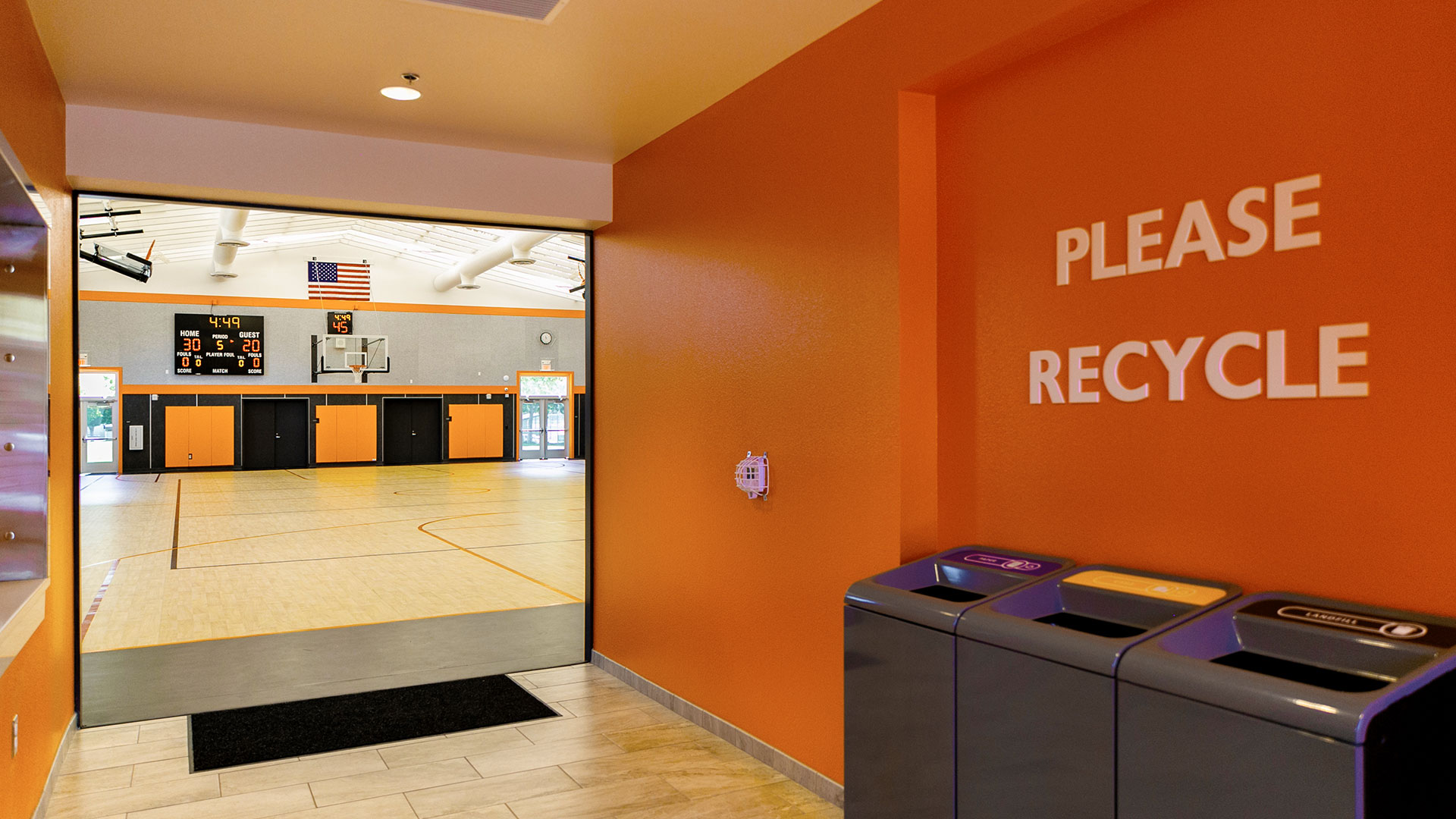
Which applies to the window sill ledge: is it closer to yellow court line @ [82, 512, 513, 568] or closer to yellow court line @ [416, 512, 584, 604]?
yellow court line @ [416, 512, 584, 604]

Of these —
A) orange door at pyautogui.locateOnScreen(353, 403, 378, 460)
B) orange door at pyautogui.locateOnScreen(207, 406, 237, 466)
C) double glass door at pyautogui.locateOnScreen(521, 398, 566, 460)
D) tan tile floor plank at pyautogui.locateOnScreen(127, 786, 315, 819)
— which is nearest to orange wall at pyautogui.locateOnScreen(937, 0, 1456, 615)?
tan tile floor plank at pyautogui.locateOnScreen(127, 786, 315, 819)

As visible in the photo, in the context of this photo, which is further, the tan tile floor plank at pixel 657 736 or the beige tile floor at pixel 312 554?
the beige tile floor at pixel 312 554

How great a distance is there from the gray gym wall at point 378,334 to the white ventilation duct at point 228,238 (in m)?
1.65

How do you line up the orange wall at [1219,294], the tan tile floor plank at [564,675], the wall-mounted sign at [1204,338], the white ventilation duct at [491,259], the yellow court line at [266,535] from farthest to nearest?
the white ventilation duct at [491,259] < the yellow court line at [266,535] < the tan tile floor plank at [564,675] < the wall-mounted sign at [1204,338] < the orange wall at [1219,294]

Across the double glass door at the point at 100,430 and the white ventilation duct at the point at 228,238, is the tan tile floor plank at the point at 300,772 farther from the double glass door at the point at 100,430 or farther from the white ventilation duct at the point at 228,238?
the double glass door at the point at 100,430

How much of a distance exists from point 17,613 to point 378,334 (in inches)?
777

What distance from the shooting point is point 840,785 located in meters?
3.27

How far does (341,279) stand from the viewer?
16766 mm

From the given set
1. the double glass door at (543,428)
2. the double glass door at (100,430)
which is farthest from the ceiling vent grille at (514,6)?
the double glass door at (543,428)

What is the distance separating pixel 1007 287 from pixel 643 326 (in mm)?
2325

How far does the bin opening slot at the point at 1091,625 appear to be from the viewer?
7.32ft

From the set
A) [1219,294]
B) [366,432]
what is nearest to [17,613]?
[1219,294]

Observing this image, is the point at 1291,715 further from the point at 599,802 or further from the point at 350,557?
the point at 350,557

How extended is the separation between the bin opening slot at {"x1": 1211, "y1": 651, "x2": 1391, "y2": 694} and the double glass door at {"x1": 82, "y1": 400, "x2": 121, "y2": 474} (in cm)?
2139
